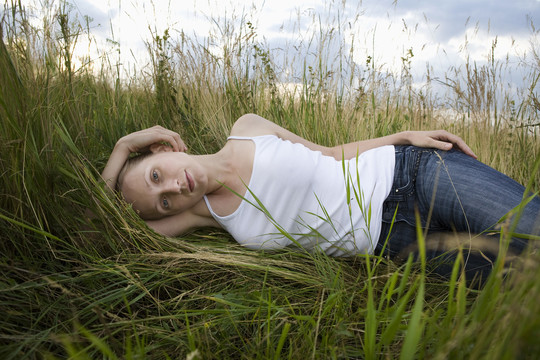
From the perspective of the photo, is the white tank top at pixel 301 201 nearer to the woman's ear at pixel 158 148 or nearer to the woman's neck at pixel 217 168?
the woman's neck at pixel 217 168

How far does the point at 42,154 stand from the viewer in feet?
5.11

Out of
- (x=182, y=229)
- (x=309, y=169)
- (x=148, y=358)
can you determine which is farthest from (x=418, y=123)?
(x=148, y=358)

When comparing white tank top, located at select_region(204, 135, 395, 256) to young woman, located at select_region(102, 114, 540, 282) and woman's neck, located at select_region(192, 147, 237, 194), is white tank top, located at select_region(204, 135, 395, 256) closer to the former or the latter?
young woman, located at select_region(102, 114, 540, 282)

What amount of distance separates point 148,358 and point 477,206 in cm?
153

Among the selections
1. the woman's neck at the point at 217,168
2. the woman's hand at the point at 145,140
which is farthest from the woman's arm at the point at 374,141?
the woman's hand at the point at 145,140

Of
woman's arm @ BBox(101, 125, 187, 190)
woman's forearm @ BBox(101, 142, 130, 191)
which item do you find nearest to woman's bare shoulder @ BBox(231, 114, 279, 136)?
woman's arm @ BBox(101, 125, 187, 190)

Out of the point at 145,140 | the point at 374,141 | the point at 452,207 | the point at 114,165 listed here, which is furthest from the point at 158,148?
the point at 452,207

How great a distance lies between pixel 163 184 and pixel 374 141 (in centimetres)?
133

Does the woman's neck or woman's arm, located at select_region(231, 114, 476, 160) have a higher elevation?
woman's arm, located at select_region(231, 114, 476, 160)

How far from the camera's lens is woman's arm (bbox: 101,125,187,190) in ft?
6.59

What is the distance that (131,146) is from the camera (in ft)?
7.07

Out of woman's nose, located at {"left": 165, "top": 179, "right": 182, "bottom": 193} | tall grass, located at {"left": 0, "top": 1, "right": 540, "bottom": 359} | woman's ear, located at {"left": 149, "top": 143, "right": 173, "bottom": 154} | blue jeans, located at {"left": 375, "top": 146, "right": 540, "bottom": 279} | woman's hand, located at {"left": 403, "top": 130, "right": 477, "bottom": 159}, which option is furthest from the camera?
woman's ear, located at {"left": 149, "top": 143, "right": 173, "bottom": 154}

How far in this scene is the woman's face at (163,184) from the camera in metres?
2.00

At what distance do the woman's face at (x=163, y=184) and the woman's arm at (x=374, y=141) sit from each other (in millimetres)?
436
